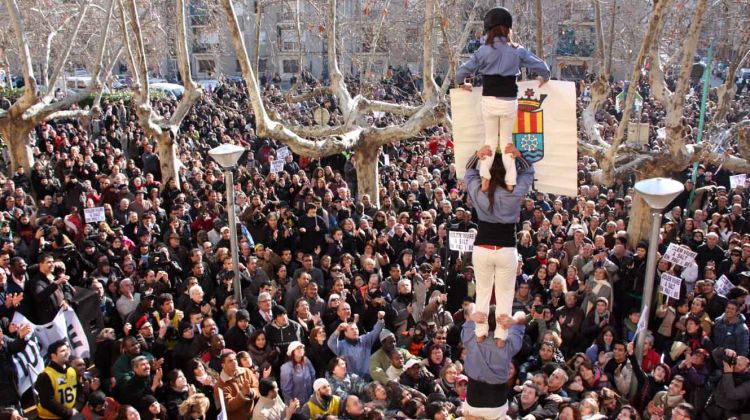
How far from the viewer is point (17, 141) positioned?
50.4 feet

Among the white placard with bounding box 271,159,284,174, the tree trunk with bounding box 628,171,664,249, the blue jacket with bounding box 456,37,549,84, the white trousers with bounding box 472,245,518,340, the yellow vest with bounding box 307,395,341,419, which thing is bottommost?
the yellow vest with bounding box 307,395,341,419

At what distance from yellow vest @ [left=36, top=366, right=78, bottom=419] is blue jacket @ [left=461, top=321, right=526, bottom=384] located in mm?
3830

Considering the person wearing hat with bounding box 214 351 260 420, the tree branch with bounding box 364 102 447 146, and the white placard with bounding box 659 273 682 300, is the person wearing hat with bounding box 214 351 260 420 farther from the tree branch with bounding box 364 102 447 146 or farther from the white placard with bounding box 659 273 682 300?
the tree branch with bounding box 364 102 447 146

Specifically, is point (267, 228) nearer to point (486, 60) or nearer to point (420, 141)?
point (486, 60)

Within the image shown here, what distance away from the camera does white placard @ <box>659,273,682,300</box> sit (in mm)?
8547

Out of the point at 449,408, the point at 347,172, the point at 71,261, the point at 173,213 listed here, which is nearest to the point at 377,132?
the point at 347,172

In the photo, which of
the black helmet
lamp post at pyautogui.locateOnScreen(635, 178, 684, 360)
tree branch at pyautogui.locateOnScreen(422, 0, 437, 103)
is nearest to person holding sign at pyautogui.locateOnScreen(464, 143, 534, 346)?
the black helmet

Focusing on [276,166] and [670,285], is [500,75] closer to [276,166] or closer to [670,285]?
[670,285]

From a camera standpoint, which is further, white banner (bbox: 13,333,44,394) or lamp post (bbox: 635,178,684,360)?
lamp post (bbox: 635,178,684,360)

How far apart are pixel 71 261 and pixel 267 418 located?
426 centimetres

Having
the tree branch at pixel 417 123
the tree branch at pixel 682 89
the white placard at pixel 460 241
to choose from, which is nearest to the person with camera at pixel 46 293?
the white placard at pixel 460 241

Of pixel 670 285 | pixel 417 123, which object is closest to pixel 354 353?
pixel 670 285

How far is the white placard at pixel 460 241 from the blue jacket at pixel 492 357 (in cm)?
479

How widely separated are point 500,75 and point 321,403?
12.4 ft
